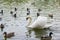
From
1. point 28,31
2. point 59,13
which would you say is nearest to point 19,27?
point 28,31

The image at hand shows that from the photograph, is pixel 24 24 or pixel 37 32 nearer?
pixel 37 32

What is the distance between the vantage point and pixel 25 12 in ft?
27.0

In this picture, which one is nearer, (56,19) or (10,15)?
(56,19)

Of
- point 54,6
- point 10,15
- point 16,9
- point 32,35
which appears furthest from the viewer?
point 54,6

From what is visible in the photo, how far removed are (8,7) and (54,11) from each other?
175 cm

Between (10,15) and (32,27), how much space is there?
1.25 meters

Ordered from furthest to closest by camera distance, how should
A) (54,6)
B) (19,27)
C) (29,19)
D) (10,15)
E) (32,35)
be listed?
(54,6)
(10,15)
(29,19)
(19,27)
(32,35)

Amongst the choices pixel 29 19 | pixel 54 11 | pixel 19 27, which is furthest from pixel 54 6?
pixel 19 27

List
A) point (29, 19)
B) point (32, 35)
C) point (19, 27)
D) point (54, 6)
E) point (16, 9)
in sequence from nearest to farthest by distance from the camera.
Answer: point (32, 35), point (19, 27), point (29, 19), point (16, 9), point (54, 6)

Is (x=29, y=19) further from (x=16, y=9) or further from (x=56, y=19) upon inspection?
(x=16, y=9)

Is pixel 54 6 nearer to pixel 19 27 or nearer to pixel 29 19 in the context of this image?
pixel 29 19

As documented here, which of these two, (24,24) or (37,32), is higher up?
(24,24)

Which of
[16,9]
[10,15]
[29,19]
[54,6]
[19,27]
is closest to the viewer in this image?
[19,27]

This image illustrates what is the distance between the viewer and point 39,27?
673cm
